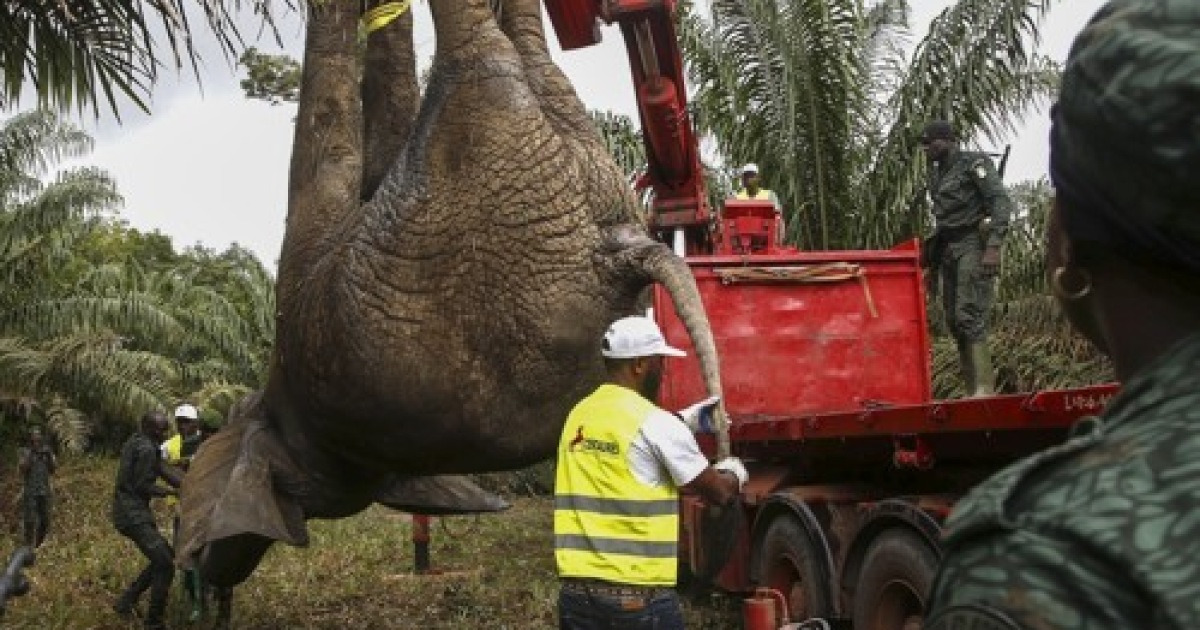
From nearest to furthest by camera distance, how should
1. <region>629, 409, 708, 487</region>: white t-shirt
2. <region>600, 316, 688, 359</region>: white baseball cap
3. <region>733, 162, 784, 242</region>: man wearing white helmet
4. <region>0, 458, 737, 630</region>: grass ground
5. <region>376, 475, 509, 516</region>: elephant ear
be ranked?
<region>629, 409, 708, 487</region>: white t-shirt < <region>600, 316, 688, 359</region>: white baseball cap < <region>376, 475, 509, 516</region>: elephant ear < <region>0, 458, 737, 630</region>: grass ground < <region>733, 162, 784, 242</region>: man wearing white helmet

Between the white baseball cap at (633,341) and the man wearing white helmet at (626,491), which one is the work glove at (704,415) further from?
the white baseball cap at (633,341)

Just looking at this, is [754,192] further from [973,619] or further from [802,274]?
[973,619]

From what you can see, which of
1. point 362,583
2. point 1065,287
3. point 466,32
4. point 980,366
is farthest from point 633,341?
point 362,583

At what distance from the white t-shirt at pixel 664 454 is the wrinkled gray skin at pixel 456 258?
1.17 ft

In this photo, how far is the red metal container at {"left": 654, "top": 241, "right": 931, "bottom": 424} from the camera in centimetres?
888

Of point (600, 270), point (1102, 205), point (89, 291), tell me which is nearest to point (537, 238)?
point (600, 270)

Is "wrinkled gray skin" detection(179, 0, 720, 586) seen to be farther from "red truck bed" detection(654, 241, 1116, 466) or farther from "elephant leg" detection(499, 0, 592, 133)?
"red truck bed" detection(654, 241, 1116, 466)

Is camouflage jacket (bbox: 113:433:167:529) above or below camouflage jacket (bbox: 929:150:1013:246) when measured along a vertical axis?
below

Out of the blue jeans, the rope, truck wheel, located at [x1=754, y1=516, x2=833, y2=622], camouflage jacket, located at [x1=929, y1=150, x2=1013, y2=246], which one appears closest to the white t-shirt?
the blue jeans

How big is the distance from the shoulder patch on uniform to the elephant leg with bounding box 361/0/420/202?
4340 mm

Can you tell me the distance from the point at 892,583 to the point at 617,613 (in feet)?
6.75

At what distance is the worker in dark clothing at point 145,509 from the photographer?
32.1ft

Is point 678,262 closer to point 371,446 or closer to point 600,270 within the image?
point 600,270

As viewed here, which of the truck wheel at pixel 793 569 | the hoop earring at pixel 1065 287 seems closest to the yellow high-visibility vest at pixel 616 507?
the truck wheel at pixel 793 569
